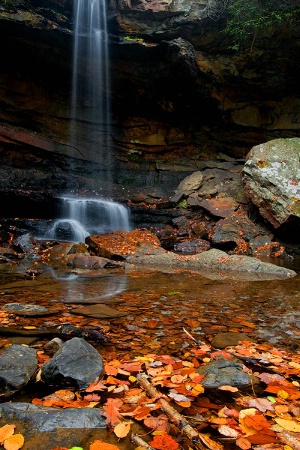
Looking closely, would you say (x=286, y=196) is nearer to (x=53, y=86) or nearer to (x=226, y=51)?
(x=226, y=51)

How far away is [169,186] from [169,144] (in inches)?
108

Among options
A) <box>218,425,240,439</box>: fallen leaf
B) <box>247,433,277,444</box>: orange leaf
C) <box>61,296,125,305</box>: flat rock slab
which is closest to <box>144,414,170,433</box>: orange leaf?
<box>218,425,240,439</box>: fallen leaf

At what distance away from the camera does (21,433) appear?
3.80 ft

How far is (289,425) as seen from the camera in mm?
1296

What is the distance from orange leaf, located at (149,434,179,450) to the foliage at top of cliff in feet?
47.3

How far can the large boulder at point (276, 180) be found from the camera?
1032 centimetres

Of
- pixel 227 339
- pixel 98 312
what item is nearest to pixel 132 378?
pixel 227 339

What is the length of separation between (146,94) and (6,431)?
16.3 metres

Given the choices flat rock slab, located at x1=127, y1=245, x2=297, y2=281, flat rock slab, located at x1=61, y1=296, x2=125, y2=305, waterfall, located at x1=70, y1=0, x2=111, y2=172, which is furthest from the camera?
waterfall, located at x1=70, y1=0, x2=111, y2=172

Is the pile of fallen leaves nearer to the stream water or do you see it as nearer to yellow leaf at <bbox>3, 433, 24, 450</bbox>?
yellow leaf at <bbox>3, 433, 24, 450</bbox>

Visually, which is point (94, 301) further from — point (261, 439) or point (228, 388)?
point (261, 439)

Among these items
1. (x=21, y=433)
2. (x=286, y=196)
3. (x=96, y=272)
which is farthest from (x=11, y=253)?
(x=286, y=196)

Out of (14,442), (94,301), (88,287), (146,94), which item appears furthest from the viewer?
(146,94)

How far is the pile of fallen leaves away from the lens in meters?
1.19
